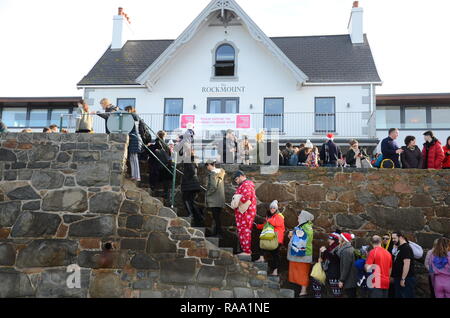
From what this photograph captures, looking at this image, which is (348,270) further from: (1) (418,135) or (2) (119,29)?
(2) (119,29)

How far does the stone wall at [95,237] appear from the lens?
8812mm

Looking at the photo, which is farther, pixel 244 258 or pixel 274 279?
pixel 244 258

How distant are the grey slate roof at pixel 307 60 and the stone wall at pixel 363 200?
10.4m

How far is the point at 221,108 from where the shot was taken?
20703 mm

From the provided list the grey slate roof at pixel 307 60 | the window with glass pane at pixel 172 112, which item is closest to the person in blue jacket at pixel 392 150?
the grey slate roof at pixel 307 60

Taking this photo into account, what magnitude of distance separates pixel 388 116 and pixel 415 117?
1.22 metres

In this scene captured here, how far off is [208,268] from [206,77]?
1346 centimetres

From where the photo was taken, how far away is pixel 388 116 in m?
23.1

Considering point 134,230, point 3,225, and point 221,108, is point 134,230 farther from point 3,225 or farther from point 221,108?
point 221,108

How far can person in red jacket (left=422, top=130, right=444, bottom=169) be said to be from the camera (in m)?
11.0

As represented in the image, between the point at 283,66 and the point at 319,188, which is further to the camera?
the point at 283,66

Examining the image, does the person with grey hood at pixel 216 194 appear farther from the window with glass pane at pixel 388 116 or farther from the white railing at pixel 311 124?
the window with glass pane at pixel 388 116

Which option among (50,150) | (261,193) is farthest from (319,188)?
(50,150)

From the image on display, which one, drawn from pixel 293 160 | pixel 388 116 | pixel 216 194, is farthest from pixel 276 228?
pixel 388 116
